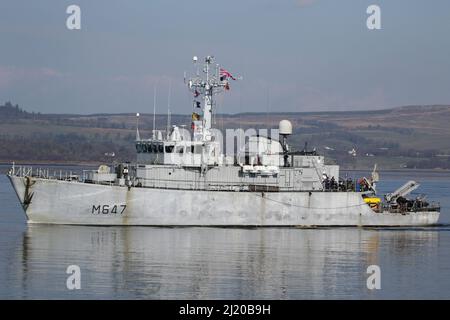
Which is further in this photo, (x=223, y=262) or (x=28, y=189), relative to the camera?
(x=28, y=189)

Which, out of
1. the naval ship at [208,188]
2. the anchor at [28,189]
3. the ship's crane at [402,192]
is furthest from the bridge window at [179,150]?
the ship's crane at [402,192]

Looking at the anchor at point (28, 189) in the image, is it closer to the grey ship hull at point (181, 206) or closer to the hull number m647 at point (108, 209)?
the grey ship hull at point (181, 206)

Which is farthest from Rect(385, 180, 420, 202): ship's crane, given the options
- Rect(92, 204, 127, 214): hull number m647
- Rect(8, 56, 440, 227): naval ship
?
Rect(92, 204, 127, 214): hull number m647

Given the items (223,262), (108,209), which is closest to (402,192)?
(108,209)

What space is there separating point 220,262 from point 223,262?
0.13 metres

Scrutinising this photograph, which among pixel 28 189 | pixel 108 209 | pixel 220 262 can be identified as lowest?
pixel 220 262

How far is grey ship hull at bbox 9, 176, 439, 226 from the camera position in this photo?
52750mm

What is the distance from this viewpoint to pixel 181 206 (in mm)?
54375

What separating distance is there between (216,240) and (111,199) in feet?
21.8

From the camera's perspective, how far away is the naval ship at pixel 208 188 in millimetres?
52938

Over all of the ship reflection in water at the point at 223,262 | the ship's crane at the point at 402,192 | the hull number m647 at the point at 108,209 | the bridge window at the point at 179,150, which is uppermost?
the bridge window at the point at 179,150

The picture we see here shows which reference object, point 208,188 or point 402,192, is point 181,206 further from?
point 402,192
